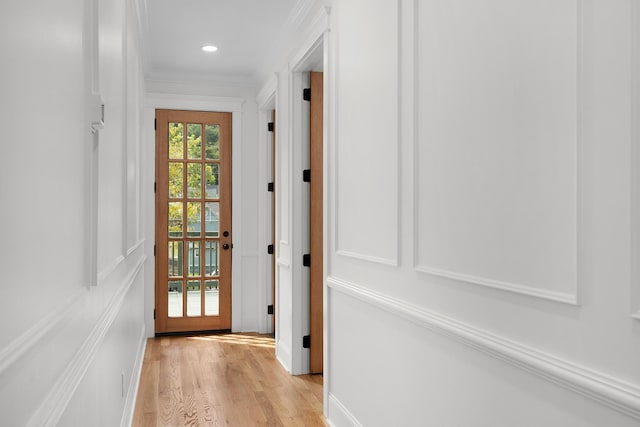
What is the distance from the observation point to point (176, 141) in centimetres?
521

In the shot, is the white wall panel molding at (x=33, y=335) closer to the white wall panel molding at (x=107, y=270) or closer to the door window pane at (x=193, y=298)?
the white wall panel molding at (x=107, y=270)

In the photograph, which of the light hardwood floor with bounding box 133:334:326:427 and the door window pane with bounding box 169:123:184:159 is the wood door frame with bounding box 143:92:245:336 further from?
the light hardwood floor with bounding box 133:334:326:427

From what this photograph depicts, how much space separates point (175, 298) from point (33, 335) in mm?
4402

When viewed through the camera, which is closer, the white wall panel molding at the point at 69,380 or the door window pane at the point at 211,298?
the white wall panel molding at the point at 69,380

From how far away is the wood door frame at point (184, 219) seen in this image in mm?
5156

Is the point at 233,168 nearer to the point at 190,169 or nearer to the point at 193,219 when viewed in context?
the point at 190,169

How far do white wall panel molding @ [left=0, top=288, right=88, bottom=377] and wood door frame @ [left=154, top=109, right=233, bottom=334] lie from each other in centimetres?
395

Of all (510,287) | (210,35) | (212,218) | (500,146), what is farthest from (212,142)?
(510,287)

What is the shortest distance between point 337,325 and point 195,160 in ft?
9.68

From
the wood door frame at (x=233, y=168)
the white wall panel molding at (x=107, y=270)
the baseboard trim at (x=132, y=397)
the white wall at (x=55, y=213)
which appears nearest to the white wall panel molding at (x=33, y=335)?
the white wall at (x=55, y=213)

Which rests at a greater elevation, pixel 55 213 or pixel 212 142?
pixel 212 142

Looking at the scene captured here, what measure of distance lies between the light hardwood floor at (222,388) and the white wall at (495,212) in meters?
0.80

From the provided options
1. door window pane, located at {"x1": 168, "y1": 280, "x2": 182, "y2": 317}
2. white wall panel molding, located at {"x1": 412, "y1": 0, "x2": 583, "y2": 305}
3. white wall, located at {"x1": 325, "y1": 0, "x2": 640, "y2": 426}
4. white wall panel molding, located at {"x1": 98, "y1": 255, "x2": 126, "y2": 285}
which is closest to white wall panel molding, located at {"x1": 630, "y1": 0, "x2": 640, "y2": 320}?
white wall, located at {"x1": 325, "y1": 0, "x2": 640, "y2": 426}

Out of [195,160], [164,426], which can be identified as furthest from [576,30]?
[195,160]
